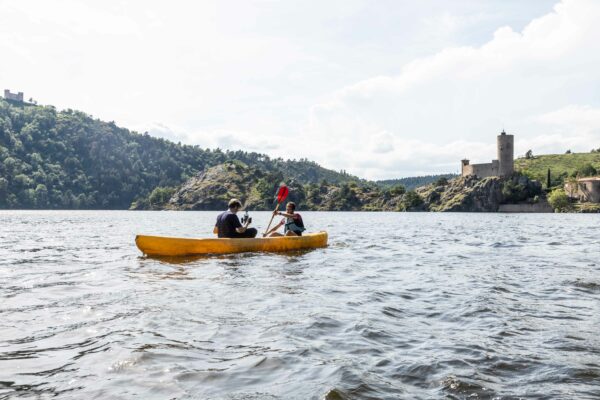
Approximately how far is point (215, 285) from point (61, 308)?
3.63 metres

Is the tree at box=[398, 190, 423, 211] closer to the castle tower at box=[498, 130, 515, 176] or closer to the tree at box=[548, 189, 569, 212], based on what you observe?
the castle tower at box=[498, 130, 515, 176]

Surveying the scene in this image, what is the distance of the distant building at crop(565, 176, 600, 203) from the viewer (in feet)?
447

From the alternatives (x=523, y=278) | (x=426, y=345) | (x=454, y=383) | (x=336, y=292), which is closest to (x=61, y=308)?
(x=336, y=292)

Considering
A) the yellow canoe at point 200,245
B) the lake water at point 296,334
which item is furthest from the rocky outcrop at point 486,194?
the lake water at point 296,334

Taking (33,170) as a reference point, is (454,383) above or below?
below

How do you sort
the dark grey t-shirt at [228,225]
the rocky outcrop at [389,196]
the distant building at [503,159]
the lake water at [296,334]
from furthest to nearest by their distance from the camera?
the distant building at [503,159], the rocky outcrop at [389,196], the dark grey t-shirt at [228,225], the lake water at [296,334]

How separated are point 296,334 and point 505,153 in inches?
6137

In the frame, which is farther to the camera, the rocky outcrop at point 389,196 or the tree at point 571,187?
the rocky outcrop at point 389,196

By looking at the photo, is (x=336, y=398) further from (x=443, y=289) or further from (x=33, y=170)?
(x=33, y=170)

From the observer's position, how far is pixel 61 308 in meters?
9.05

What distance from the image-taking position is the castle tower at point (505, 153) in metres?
149

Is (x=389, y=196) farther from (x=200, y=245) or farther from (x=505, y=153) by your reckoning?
(x=200, y=245)

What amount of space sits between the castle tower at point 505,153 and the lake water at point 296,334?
14565 cm

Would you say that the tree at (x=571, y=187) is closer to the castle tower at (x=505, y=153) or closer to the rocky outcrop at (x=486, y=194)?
the rocky outcrop at (x=486, y=194)
